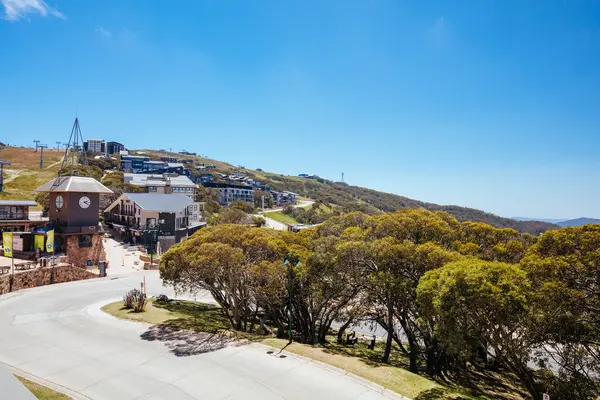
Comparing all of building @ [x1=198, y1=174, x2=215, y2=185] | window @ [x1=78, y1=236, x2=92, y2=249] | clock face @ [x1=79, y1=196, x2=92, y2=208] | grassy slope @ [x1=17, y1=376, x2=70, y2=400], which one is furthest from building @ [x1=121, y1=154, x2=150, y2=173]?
grassy slope @ [x1=17, y1=376, x2=70, y2=400]

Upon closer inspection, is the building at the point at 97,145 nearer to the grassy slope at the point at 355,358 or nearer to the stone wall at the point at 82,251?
the stone wall at the point at 82,251

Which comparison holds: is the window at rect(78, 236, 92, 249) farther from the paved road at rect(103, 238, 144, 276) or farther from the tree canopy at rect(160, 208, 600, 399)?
the tree canopy at rect(160, 208, 600, 399)

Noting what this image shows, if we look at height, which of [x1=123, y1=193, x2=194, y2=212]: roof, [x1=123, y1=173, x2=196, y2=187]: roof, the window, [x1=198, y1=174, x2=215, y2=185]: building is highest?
[x1=198, y1=174, x2=215, y2=185]: building

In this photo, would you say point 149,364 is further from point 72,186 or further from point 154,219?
point 154,219

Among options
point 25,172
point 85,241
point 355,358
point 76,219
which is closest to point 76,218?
point 76,219

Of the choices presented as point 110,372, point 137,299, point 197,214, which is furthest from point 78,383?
point 197,214

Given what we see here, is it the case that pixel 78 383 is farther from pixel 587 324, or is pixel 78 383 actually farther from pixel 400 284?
pixel 587 324
